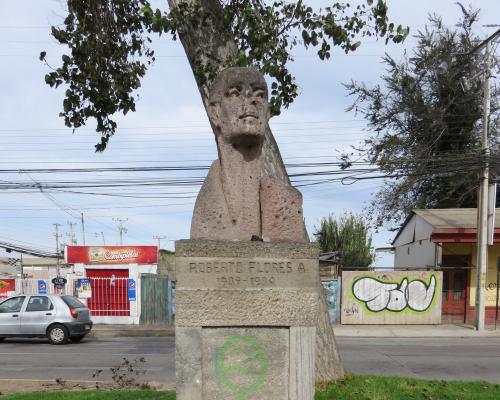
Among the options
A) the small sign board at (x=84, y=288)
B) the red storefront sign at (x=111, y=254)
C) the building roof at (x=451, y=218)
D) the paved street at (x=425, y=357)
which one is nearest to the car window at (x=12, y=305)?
the small sign board at (x=84, y=288)

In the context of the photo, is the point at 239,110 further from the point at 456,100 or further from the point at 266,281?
the point at 456,100

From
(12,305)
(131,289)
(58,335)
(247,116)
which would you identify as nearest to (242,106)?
(247,116)

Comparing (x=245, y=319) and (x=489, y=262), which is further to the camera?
(x=489, y=262)

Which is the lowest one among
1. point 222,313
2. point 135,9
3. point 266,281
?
point 222,313

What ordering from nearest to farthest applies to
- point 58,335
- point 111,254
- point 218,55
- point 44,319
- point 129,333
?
point 218,55
point 58,335
point 44,319
point 129,333
point 111,254

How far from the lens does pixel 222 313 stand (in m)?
3.71

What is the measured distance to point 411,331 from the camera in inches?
687

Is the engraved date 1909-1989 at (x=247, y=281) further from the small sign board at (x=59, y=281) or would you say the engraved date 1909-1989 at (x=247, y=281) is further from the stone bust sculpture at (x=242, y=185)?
the small sign board at (x=59, y=281)

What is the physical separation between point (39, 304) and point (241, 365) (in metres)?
13.3

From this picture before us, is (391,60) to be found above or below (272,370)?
above

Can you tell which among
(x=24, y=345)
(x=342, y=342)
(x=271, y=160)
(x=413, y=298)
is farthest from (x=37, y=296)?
(x=413, y=298)

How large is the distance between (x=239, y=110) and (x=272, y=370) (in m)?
1.95

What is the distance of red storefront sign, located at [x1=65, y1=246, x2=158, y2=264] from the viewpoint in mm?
23328

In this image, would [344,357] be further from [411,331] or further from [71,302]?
[71,302]
